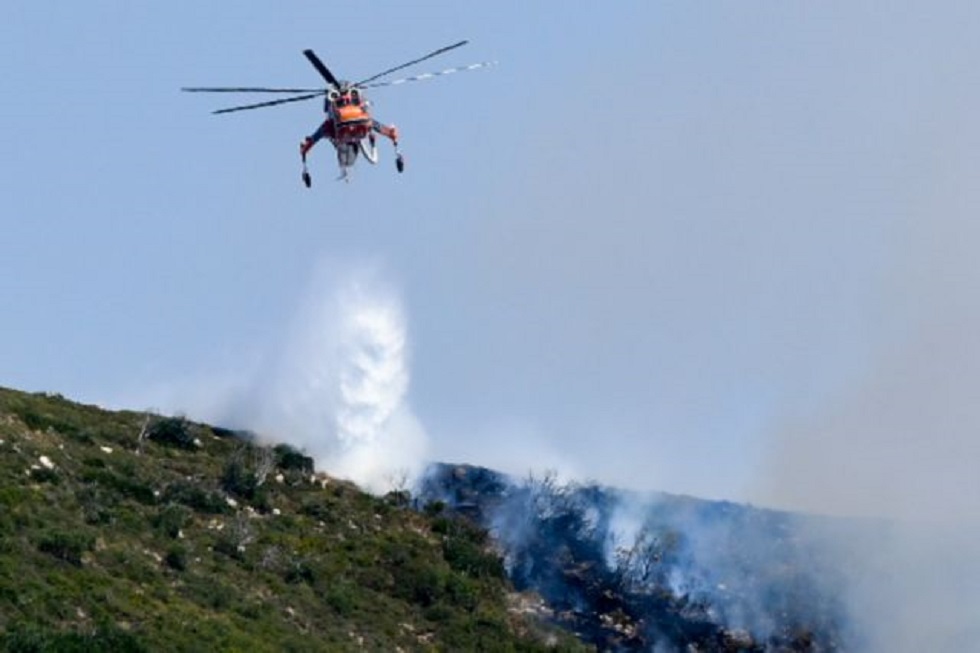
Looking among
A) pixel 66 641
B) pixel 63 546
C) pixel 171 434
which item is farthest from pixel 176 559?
pixel 171 434

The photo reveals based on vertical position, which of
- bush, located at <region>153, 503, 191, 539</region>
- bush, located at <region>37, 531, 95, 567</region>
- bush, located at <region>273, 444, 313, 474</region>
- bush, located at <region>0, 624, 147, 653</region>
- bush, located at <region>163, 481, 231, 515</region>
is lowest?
bush, located at <region>0, 624, 147, 653</region>

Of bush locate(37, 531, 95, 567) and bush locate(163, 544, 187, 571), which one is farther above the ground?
bush locate(163, 544, 187, 571)

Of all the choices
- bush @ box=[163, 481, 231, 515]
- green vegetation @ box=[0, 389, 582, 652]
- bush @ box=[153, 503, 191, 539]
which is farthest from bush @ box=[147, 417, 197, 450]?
bush @ box=[153, 503, 191, 539]

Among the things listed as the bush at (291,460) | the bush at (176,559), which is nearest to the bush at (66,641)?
the bush at (176,559)

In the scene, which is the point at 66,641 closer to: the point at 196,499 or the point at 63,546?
the point at 63,546

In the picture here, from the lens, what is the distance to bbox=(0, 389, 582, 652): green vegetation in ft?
261

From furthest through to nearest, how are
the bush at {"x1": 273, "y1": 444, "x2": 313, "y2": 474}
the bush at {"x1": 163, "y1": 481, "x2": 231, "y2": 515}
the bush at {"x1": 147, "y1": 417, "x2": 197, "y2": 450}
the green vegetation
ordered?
the bush at {"x1": 273, "y1": 444, "x2": 313, "y2": 474} → the bush at {"x1": 147, "y1": 417, "x2": 197, "y2": 450} → the bush at {"x1": 163, "y1": 481, "x2": 231, "y2": 515} → the green vegetation

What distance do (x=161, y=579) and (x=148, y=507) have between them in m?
7.80

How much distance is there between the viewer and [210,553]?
89688mm

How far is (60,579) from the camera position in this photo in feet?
262

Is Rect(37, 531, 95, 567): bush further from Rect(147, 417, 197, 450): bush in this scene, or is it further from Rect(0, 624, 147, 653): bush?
Rect(147, 417, 197, 450): bush

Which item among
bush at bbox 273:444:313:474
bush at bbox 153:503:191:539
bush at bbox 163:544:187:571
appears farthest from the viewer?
bush at bbox 273:444:313:474

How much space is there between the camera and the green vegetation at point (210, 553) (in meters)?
79.6

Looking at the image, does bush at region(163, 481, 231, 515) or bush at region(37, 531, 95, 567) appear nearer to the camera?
bush at region(37, 531, 95, 567)
